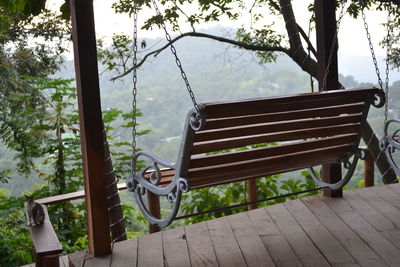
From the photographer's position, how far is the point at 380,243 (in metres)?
2.86

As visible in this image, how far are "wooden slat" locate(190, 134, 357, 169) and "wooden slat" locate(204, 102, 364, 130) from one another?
7.6 inches

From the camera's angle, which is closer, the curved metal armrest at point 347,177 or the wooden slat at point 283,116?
the wooden slat at point 283,116

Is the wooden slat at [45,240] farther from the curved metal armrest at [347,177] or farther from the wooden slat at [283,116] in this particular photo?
the curved metal armrest at [347,177]

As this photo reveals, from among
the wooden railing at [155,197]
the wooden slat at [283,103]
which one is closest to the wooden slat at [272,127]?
the wooden slat at [283,103]

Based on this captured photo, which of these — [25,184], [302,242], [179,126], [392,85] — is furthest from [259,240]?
[392,85]

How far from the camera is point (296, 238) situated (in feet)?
9.89

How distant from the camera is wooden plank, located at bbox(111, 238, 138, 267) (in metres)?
2.77

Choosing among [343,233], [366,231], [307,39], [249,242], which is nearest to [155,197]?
[249,242]

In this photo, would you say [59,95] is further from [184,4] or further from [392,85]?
[392,85]

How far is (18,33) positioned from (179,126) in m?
3.42

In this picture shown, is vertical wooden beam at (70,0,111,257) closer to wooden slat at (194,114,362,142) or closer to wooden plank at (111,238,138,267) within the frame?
wooden plank at (111,238,138,267)

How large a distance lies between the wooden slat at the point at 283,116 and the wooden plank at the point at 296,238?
0.71 metres

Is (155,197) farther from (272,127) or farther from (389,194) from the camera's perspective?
(389,194)

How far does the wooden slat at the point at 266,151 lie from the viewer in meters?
2.53
